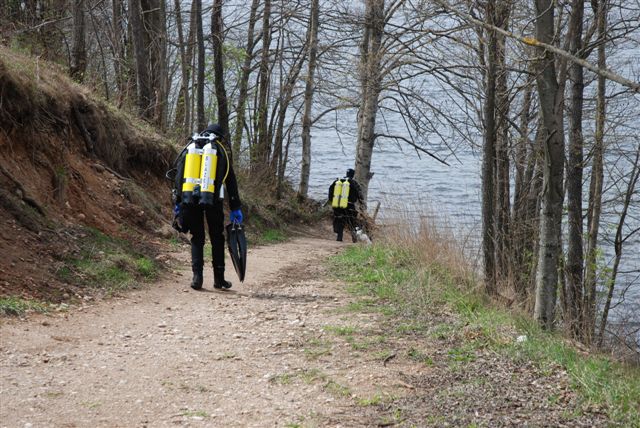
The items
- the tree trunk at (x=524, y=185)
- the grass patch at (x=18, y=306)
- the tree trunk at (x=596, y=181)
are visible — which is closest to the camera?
the grass patch at (x=18, y=306)

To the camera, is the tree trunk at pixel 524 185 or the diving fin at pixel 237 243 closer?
the diving fin at pixel 237 243

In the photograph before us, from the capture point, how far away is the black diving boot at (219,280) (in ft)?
31.4

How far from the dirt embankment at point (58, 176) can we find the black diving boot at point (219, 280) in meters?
1.66

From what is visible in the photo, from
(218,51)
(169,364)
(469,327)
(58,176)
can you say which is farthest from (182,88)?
(169,364)

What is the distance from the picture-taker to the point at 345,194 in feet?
61.9

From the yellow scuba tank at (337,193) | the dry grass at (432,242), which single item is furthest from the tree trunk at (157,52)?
the dry grass at (432,242)

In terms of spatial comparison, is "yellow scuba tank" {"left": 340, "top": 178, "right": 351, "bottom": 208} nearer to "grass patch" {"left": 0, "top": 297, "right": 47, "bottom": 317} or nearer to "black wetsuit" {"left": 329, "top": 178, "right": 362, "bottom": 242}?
"black wetsuit" {"left": 329, "top": 178, "right": 362, "bottom": 242}

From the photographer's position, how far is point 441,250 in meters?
10.6

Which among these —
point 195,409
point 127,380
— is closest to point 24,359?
point 127,380

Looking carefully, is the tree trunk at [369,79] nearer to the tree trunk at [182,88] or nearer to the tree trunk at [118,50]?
the tree trunk at [182,88]

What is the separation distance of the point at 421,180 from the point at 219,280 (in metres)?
28.0

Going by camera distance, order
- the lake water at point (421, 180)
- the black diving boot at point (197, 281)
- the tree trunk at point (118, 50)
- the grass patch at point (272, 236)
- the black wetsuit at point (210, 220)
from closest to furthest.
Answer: the black wetsuit at point (210, 220)
the black diving boot at point (197, 281)
the grass patch at point (272, 236)
the tree trunk at point (118, 50)
the lake water at point (421, 180)

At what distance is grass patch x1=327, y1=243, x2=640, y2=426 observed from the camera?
519 centimetres

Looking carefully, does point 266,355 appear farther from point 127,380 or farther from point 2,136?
point 2,136
